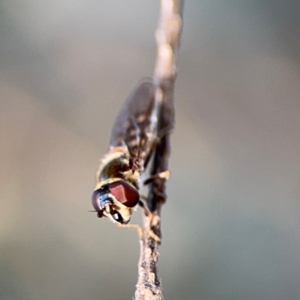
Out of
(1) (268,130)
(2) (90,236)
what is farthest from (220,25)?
(2) (90,236)

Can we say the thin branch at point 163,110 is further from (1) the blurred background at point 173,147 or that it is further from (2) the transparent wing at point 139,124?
(1) the blurred background at point 173,147

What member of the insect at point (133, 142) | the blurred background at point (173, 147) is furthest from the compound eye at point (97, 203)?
the blurred background at point (173, 147)

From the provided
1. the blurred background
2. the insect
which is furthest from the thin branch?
the blurred background

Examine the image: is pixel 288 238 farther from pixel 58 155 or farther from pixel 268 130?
pixel 58 155

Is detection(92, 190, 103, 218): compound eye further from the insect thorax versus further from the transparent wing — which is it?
the transparent wing

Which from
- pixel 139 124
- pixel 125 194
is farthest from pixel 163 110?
pixel 125 194

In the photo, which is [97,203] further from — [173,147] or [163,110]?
[173,147]
